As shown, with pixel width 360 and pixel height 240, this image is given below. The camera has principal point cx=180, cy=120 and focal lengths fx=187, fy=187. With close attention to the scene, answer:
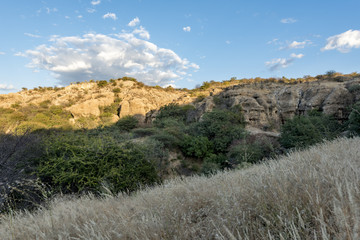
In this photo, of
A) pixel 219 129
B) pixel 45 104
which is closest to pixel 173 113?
pixel 219 129

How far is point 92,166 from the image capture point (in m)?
7.52

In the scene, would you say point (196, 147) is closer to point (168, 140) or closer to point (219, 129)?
point (168, 140)

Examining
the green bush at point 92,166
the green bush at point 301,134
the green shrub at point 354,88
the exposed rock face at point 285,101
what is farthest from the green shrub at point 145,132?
the green shrub at point 354,88

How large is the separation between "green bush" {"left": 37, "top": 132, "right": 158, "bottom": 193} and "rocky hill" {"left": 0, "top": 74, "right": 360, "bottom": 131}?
1275cm

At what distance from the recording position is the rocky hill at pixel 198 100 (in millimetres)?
20000

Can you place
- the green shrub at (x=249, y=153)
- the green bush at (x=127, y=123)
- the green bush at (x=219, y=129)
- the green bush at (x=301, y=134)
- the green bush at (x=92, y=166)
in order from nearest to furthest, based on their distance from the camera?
the green bush at (x=92, y=166) < the green bush at (x=301, y=134) < the green shrub at (x=249, y=153) < the green bush at (x=219, y=129) < the green bush at (x=127, y=123)

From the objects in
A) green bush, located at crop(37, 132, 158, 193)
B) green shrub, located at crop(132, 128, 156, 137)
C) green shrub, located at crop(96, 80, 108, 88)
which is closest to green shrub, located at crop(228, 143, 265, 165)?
green bush, located at crop(37, 132, 158, 193)

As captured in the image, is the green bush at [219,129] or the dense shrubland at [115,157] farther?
the green bush at [219,129]

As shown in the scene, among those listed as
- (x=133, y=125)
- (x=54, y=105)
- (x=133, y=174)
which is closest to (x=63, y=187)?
(x=133, y=174)

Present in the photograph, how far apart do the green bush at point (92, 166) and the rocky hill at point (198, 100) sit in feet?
41.8

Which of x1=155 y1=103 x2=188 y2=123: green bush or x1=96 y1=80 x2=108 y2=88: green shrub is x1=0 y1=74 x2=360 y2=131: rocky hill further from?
x1=155 y1=103 x2=188 y2=123: green bush

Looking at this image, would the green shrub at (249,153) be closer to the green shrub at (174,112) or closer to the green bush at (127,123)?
the green shrub at (174,112)

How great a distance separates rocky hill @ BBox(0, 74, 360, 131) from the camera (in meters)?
20.0

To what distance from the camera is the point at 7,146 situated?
250 inches
